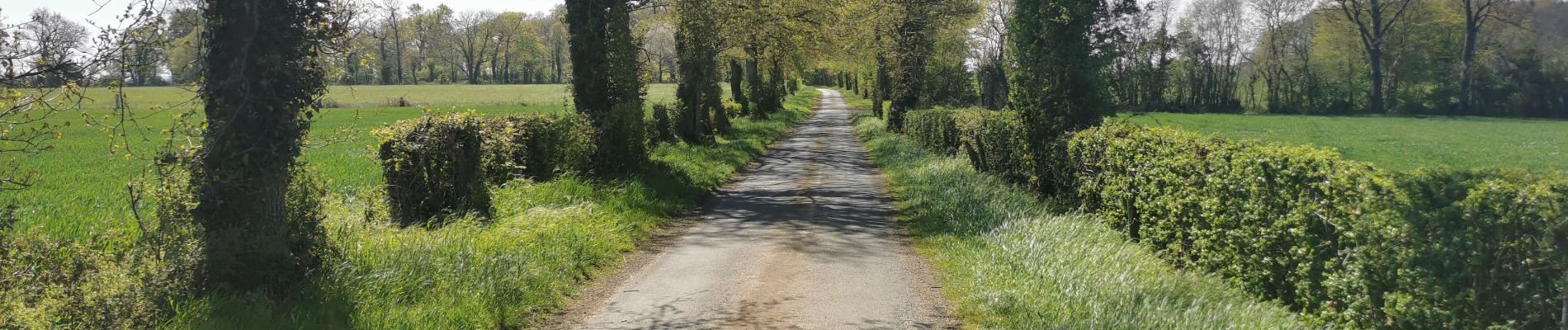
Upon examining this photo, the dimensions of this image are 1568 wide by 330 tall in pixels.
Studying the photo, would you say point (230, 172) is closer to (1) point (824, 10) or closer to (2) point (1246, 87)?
(1) point (824, 10)

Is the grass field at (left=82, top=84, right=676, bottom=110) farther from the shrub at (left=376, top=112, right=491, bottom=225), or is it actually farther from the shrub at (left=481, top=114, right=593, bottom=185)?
the shrub at (left=376, top=112, right=491, bottom=225)

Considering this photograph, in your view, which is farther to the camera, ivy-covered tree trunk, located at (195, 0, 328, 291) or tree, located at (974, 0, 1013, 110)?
tree, located at (974, 0, 1013, 110)

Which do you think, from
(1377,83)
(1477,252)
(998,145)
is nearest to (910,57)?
(998,145)

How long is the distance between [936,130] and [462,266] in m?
16.7

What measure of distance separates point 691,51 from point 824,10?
3.74 metres

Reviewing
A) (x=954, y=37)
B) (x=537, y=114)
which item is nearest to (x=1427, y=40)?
(x=954, y=37)

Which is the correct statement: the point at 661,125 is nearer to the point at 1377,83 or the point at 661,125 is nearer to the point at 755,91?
the point at 755,91

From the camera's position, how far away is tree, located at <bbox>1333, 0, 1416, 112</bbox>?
55.0 meters

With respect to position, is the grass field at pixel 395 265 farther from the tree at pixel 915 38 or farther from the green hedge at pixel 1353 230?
the tree at pixel 915 38

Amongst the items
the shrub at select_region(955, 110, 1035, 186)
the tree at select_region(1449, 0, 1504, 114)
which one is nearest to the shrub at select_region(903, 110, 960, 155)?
the shrub at select_region(955, 110, 1035, 186)

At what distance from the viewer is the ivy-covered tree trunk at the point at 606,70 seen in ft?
49.0

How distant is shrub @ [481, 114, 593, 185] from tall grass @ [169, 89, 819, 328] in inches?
28.2

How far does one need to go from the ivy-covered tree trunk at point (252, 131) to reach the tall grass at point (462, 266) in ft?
0.94

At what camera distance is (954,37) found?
3119 cm
